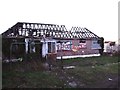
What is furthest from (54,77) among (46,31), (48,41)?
(46,31)

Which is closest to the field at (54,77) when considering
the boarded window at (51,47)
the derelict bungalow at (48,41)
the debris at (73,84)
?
the debris at (73,84)

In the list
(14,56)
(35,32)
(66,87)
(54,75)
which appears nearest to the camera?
(66,87)

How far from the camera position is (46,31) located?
107ft

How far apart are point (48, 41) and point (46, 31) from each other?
3033 mm

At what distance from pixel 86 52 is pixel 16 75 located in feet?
60.7

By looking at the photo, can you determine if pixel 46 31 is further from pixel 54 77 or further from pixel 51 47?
pixel 54 77

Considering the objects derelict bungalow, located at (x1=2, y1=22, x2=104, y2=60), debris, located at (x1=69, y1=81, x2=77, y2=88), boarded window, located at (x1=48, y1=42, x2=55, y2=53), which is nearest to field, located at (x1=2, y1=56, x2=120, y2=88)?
debris, located at (x1=69, y1=81, x2=77, y2=88)

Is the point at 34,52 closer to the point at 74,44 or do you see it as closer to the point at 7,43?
the point at 7,43

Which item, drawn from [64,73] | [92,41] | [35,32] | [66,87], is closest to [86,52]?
[92,41]

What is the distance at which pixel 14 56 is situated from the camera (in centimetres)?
2525

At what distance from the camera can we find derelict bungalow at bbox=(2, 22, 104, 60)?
26297 mm

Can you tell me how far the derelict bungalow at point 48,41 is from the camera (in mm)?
26297

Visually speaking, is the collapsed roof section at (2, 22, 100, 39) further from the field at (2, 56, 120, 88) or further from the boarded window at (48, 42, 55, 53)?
the field at (2, 56, 120, 88)

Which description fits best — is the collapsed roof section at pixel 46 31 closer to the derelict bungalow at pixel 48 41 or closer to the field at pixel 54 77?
the derelict bungalow at pixel 48 41
